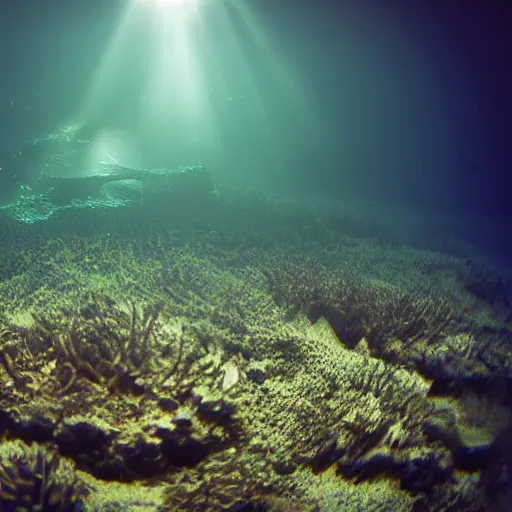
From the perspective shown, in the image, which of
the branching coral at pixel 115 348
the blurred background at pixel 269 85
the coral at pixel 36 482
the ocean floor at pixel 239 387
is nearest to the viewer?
the coral at pixel 36 482

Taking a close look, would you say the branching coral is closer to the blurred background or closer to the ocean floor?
the ocean floor

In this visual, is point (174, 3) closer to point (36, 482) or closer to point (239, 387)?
point (239, 387)

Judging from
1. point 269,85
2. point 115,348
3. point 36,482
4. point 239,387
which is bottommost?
point 36,482

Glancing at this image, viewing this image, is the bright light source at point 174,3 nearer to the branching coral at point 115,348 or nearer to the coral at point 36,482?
the branching coral at point 115,348

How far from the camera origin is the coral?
2.50 meters

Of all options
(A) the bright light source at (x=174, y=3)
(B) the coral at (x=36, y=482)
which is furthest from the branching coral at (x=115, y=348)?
(A) the bright light source at (x=174, y=3)

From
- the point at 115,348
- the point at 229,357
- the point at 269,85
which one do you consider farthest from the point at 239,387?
the point at 269,85

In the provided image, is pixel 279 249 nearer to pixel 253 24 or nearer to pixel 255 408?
pixel 255 408

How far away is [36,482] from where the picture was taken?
261 centimetres

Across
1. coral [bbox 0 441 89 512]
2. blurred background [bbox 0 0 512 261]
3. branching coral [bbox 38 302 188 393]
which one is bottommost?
coral [bbox 0 441 89 512]

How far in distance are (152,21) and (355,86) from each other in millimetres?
18914

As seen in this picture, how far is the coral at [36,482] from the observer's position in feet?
8.19

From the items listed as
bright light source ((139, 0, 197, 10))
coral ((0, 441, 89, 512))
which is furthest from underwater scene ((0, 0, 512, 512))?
bright light source ((139, 0, 197, 10))

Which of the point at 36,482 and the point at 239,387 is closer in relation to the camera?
the point at 36,482
